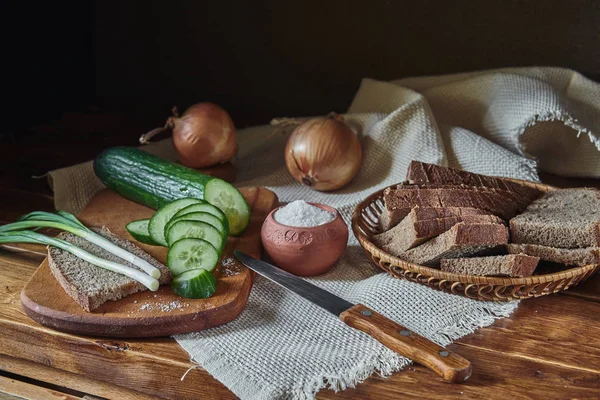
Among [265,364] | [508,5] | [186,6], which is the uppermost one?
[508,5]

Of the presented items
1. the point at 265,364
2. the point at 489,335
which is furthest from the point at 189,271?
the point at 489,335

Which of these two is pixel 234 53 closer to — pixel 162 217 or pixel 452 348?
pixel 162 217

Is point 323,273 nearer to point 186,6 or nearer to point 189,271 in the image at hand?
point 189,271

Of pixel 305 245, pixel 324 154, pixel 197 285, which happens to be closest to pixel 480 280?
pixel 305 245

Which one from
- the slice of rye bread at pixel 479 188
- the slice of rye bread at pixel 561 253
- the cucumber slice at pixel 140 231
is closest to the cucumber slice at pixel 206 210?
the cucumber slice at pixel 140 231

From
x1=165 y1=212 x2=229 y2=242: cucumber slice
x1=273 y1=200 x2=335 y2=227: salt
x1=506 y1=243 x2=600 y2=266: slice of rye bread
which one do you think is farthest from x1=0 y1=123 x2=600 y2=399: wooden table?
x1=273 y1=200 x2=335 y2=227: salt

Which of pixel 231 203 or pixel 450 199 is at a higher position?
pixel 450 199

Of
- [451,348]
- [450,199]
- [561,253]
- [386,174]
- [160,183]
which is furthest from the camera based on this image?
[386,174]

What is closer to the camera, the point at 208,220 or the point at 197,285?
the point at 197,285
